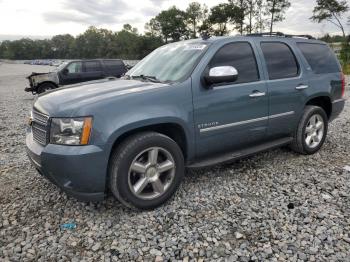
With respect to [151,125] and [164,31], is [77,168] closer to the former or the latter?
[151,125]

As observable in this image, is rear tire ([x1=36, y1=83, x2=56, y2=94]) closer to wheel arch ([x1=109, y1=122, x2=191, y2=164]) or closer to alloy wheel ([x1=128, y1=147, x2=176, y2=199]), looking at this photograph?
wheel arch ([x1=109, y1=122, x2=191, y2=164])

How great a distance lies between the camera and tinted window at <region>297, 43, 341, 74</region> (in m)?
4.79

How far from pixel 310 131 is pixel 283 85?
108cm

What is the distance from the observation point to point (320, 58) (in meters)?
4.96

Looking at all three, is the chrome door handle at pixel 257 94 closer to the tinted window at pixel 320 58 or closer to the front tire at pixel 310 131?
the front tire at pixel 310 131

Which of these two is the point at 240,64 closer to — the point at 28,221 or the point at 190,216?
the point at 190,216

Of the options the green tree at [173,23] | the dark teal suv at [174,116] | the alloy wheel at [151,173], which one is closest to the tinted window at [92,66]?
the dark teal suv at [174,116]

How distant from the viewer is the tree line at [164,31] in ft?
149

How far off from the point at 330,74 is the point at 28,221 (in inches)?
185

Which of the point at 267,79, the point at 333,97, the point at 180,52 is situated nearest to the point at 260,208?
the point at 267,79

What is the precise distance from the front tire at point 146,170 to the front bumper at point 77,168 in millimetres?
151

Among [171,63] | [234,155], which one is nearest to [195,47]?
[171,63]

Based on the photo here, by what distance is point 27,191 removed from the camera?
12.6 ft

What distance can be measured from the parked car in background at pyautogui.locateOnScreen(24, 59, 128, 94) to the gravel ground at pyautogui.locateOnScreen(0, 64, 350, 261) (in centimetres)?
971
